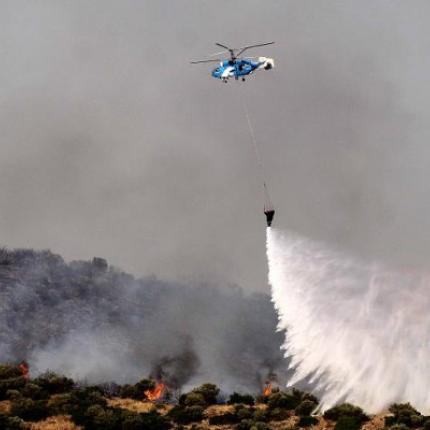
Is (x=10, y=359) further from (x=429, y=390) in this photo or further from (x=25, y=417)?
(x=429, y=390)

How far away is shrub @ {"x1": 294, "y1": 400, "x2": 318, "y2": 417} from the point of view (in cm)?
5256

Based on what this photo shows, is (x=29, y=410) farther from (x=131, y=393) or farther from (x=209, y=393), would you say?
(x=209, y=393)

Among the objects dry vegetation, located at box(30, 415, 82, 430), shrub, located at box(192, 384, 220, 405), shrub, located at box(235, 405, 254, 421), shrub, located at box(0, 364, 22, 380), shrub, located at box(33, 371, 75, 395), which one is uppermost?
shrub, located at box(0, 364, 22, 380)

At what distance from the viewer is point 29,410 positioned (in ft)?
161

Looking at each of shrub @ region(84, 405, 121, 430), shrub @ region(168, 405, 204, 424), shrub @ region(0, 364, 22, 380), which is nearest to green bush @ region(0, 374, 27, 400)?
shrub @ region(0, 364, 22, 380)

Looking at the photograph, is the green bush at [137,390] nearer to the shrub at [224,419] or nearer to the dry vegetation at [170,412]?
the dry vegetation at [170,412]

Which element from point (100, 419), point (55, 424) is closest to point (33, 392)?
point (55, 424)

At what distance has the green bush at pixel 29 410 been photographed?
48.7 m

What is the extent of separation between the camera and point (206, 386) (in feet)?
205

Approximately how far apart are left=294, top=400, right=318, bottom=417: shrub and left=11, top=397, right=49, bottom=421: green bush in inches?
928

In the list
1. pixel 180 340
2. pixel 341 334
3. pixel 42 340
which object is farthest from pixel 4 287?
pixel 341 334

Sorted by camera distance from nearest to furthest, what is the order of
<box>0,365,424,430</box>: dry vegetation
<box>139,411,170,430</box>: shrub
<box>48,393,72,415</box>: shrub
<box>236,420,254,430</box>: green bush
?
1. <box>0,365,424,430</box>: dry vegetation
2. <box>139,411,170,430</box>: shrub
3. <box>236,420,254,430</box>: green bush
4. <box>48,393,72,415</box>: shrub

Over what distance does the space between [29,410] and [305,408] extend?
25.7 metres

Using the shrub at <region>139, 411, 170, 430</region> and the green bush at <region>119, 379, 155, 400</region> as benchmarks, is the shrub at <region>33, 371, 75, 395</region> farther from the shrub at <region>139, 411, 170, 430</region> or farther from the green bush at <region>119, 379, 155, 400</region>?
the shrub at <region>139, 411, 170, 430</region>
